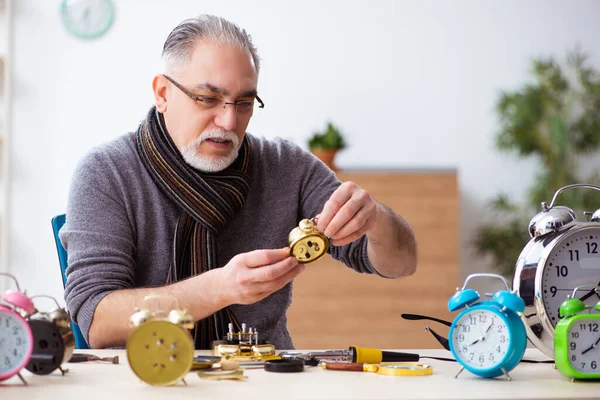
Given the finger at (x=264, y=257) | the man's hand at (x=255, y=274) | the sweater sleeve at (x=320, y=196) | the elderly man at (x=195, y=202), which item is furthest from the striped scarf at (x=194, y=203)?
the finger at (x=264, y=257)

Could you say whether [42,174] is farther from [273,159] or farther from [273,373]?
[273,373]

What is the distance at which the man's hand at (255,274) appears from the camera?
159 cm

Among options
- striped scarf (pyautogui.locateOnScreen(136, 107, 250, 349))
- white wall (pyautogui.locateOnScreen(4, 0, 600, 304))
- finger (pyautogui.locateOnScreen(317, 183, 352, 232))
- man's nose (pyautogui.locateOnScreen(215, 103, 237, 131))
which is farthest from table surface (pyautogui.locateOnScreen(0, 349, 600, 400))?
white wall (pyautogui.locateOnScreen(4, 0, 600, 304))

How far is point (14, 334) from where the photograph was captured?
1.20 meters

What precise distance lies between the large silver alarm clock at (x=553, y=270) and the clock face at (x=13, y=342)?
2.74 feet

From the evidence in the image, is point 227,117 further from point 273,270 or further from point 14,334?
point 14,334

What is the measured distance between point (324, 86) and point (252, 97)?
338 centimetres

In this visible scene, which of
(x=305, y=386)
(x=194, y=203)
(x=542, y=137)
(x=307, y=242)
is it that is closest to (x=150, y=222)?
(x=194, y=203)

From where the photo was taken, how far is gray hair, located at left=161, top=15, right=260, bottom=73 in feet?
6.76

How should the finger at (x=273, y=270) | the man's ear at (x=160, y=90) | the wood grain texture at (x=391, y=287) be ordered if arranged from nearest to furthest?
the finger at (x=273, y=270) < the man's ear at (x=160, y=90) < the wood grain texture at (x=391, y=287)

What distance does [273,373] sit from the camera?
1.29 metres

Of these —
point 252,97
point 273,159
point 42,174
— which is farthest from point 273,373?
point 42,174

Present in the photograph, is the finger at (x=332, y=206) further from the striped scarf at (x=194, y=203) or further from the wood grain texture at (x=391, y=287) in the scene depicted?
the wood grain texture at (x=391, y=287)

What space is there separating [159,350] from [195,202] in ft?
3.19
